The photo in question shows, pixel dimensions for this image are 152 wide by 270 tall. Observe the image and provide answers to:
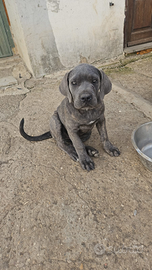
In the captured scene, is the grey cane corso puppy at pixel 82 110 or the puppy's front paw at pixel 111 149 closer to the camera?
the grey cane corso puppy at pixel 82 110

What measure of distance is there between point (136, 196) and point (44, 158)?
1367 mm

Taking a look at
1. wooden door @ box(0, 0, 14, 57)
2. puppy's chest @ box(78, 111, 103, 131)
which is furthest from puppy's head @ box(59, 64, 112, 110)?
wooden door @ box(0, 0, 14, 57)

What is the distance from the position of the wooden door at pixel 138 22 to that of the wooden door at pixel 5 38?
11.7 feet

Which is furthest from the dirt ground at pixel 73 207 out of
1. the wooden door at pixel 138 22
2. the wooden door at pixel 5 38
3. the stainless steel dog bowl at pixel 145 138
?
the wooden door at pixel 5 38

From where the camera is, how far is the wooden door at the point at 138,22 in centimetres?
528

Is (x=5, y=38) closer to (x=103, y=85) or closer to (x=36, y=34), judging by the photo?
(x=36, y=34)

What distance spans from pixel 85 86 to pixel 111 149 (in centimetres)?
105

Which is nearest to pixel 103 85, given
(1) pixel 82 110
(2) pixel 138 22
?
(1) pixel 82 110

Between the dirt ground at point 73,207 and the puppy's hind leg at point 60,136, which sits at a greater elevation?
the puppy's hind leg at point 60,136

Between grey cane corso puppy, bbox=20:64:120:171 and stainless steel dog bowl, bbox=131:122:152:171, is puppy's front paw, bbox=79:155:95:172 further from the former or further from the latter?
stainless steel dog bowl, bbox=131:122:152:171

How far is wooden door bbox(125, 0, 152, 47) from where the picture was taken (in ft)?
17.3

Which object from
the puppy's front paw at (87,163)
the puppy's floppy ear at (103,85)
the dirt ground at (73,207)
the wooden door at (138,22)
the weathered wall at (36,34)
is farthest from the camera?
the wooden door at (138,22)

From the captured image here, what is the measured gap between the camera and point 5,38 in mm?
5848

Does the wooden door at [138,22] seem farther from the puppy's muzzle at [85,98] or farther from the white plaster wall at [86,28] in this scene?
the puppy's muzzle at [85,98]
